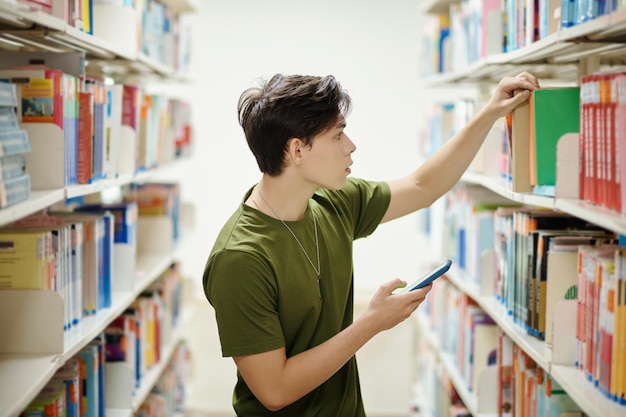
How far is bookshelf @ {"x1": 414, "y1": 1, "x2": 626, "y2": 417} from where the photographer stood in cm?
160

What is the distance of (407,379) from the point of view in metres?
5.11

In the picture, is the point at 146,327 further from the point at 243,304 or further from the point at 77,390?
the point at 243,304

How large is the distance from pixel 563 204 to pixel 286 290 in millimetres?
689

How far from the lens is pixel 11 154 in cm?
172

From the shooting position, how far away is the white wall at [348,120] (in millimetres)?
5012

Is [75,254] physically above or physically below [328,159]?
below

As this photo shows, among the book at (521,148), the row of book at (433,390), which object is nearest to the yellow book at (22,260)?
the book at (521,148)

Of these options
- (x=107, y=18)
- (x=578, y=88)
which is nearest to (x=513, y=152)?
(x=578, y=88)

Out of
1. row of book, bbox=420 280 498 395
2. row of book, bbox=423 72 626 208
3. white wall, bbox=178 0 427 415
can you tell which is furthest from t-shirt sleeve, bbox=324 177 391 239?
white wall, bbox=178 0 427 415

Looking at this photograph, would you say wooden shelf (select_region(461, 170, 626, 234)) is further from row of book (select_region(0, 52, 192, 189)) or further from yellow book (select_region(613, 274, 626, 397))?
row of book (select_region(0, 52, 192, 189))

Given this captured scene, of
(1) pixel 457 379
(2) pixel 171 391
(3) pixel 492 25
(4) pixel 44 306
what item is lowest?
(2) pixel 171 391

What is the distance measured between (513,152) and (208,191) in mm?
3243

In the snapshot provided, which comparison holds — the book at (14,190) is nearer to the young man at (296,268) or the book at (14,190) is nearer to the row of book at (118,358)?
the young man at (296,268)

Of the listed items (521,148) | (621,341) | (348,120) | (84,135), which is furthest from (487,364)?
(348,120)
